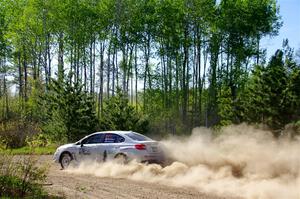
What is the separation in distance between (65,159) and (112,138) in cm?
271

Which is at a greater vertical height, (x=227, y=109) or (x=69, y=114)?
(x=227, y=109)

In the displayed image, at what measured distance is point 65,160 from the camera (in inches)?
809

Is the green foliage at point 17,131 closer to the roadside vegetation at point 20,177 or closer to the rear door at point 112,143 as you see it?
the rear door at point 112,143

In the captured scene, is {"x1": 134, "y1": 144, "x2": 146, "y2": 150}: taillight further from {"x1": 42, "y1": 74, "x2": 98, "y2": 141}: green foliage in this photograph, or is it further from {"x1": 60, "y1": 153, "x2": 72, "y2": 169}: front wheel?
{"x1": 42, "y1": 74, "x2": 98, "y2": 141}: green foliage

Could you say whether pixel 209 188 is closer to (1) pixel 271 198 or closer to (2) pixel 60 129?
(1) pixel 271 198

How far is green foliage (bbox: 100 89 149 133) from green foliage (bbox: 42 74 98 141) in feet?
4.15

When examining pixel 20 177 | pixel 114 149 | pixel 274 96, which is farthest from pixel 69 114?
pixel 20 177

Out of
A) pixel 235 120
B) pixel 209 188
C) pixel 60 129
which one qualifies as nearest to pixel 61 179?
pixel 209 188

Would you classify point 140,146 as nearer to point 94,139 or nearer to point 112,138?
point 112,138

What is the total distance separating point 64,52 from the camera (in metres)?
51.5

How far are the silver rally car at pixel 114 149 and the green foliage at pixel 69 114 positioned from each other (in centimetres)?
1049

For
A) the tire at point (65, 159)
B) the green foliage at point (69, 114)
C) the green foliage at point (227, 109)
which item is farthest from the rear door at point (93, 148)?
the green foliage at point (227, 109)

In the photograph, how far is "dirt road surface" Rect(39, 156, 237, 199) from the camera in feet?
40.4

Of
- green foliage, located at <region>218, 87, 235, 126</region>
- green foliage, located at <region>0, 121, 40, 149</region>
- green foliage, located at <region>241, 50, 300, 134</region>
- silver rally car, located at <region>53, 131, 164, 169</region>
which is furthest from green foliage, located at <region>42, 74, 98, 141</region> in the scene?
green foliage, located at <region>241, 50, 300, 134</region>
